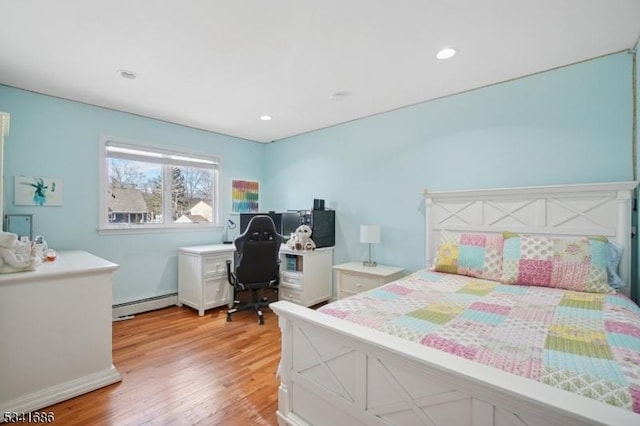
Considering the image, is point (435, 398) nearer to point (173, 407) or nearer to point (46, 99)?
point (173, 407)

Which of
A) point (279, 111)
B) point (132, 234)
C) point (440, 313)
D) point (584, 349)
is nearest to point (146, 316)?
point (132, 234)

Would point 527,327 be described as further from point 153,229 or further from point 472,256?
point 153,229

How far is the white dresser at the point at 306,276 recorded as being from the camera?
140 inches

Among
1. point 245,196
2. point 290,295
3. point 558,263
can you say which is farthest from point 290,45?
point 245,196

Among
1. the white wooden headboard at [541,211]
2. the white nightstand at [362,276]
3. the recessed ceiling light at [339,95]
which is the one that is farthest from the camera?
the white nightstand at [362,276]

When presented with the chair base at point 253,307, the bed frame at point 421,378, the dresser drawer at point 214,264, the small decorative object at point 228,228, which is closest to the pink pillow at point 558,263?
the bed frame at point 421,378

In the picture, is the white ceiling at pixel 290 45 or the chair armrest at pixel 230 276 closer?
the white ceiling at pixel 290 45

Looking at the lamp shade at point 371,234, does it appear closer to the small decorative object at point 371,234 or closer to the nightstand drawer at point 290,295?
the small decorative object at point 371,234

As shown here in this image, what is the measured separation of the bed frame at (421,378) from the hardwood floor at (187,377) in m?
0.49

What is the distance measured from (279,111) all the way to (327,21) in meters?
1.68

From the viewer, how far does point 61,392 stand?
1.89 m

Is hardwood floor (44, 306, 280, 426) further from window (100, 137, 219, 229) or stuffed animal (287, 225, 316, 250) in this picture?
window (100, 137, 219, 229)

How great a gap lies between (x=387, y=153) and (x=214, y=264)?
2474 mm

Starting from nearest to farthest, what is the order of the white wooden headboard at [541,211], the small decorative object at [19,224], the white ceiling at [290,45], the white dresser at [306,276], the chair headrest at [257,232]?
the white ceiling at [290,45]
the white wooden headboard at [541,211]
the small decorative object at [19,224]
the chair headrest at [257,232]
the white dresser at [306,276]
